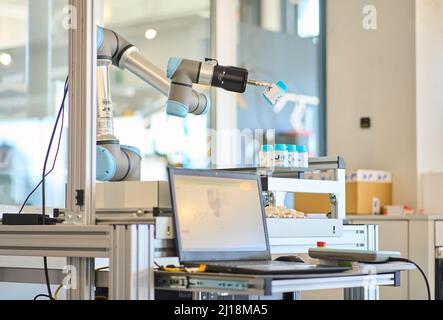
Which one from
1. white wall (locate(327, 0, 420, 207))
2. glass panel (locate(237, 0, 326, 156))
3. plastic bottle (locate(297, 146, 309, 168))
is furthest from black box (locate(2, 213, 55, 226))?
glass panel (locate(237, 0, 326, 156))

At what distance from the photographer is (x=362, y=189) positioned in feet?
14.1

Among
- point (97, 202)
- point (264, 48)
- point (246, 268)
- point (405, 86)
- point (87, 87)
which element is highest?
point (264, 48)

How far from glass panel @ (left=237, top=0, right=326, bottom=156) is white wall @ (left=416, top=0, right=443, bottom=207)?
0.76m

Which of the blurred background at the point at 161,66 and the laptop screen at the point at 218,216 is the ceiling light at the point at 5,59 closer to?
the blurred background at the point at 161,66

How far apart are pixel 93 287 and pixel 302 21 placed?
3.92 meters

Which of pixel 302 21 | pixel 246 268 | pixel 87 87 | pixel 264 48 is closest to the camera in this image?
pixel 246 268

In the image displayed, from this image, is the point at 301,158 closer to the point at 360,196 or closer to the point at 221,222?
the point at 221,222

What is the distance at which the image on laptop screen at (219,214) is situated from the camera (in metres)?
1.75

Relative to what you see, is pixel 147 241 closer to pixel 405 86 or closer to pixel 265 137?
pixel 405 86

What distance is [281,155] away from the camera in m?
2.39

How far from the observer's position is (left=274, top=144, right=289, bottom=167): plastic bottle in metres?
2.38

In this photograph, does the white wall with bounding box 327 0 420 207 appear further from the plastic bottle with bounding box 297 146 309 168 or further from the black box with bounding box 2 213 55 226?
the black box with bounding box 2 213 55 226

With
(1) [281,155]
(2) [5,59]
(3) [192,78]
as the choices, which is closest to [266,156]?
(1) [281,155]
